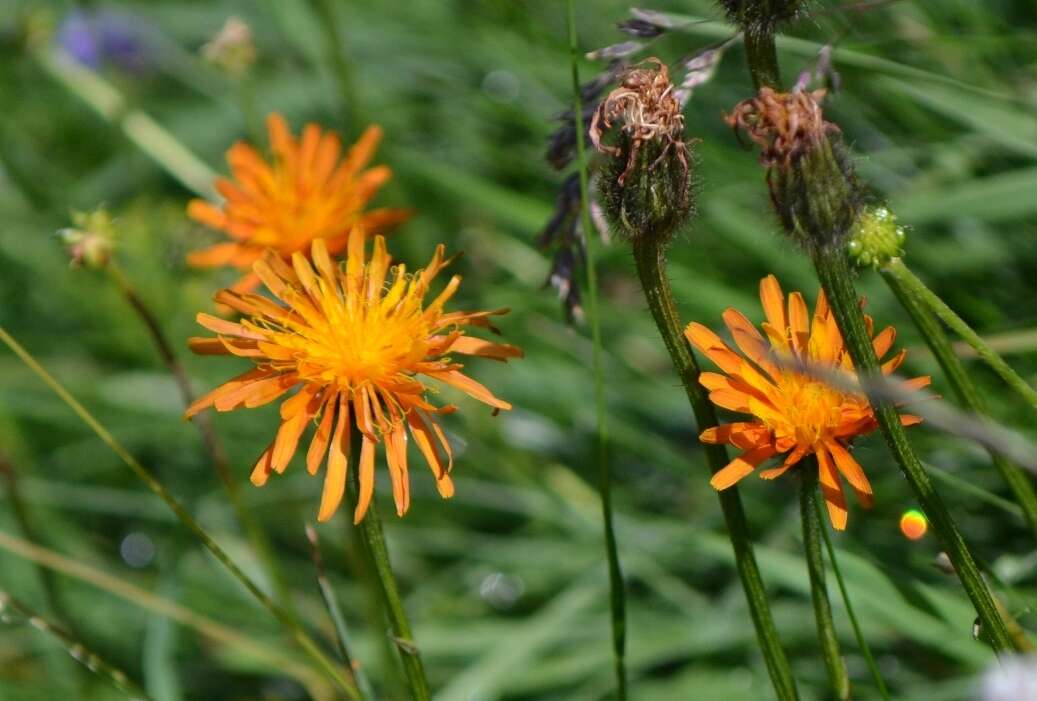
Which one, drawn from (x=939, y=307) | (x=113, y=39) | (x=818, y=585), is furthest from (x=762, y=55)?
(x=113, y=39)

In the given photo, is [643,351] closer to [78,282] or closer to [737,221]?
[737,221]

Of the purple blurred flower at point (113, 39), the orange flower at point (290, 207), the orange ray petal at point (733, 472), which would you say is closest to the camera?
the orange ray petal at point (733, 472)

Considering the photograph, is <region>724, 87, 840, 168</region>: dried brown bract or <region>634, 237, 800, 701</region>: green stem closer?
<region>724, 87, 840, 168</region>: dried brown bract

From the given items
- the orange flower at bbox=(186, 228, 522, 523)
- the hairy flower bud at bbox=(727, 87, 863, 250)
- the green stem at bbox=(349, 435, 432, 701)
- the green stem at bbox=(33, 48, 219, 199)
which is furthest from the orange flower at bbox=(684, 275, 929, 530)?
the green stem at bbox=(33, 48, 219, 199)

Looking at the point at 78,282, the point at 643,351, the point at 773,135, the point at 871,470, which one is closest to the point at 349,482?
the point at 773,135

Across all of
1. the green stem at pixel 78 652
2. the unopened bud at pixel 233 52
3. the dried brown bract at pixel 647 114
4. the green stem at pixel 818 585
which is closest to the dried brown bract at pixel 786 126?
the dried brown bract at pixel 647 114

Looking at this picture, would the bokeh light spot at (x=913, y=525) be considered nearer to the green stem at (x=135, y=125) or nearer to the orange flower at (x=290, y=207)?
the orange flower at (x=290, y=207)

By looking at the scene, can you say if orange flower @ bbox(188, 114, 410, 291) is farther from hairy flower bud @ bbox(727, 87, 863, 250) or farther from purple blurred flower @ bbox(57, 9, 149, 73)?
purple blurred flower @ bbox(57, 9, 149, 73)
